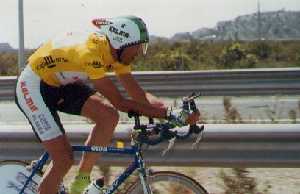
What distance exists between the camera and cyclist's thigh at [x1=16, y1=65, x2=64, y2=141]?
4.23 m

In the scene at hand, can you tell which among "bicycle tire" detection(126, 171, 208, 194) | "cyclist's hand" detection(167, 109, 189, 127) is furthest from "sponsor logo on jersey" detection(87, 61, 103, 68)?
"bicycle tire" detection(126, 171, 208, 194)

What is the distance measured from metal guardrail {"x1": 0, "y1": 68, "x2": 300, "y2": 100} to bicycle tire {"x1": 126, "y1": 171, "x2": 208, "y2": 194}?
34.2 feet

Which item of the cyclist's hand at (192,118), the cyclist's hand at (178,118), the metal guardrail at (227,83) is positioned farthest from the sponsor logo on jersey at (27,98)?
the metal guardrail at (227,83)

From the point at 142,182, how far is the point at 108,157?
1059 millimetres

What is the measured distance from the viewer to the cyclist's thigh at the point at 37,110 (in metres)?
4.23

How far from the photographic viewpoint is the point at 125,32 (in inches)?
155

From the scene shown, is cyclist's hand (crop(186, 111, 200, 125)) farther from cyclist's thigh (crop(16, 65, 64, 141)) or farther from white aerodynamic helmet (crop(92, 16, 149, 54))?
cyclist's thigh (crop(16, 65, 64, 141))

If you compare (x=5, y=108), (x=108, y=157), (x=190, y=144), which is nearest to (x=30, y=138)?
(x=108, y=157)

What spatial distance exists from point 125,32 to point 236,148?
152 centimetres

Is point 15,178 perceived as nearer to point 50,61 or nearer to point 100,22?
point 50,61

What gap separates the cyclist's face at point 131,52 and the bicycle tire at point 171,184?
0.82m

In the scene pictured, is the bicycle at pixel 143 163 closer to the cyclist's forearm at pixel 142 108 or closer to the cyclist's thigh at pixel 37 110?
the cyclist's forearm at pixel 142 108

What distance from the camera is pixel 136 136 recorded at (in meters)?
4.13

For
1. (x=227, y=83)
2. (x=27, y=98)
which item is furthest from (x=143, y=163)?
(x=227, y=83)
